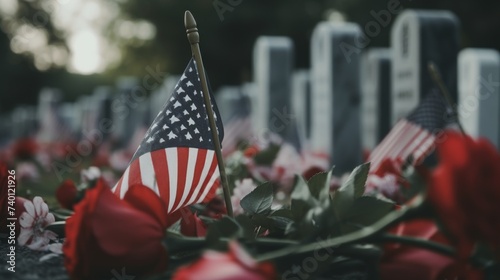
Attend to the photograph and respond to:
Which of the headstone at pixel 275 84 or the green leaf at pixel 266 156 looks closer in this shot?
the green leaf at pixel 266 156

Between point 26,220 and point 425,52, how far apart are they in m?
4.20

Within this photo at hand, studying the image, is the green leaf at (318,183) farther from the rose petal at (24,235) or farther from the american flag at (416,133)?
the american flag at (416,133)

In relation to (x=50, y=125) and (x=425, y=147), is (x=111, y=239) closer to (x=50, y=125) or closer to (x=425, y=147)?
(x=425, y=147)

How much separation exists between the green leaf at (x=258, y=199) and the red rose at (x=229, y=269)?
→ 0.63m

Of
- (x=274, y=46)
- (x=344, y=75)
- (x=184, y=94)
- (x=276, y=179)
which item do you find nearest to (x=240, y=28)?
(x=274, y=46)

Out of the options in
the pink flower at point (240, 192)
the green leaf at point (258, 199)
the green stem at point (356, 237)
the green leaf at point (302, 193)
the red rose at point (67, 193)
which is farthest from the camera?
the pink flower at point (240, 192)

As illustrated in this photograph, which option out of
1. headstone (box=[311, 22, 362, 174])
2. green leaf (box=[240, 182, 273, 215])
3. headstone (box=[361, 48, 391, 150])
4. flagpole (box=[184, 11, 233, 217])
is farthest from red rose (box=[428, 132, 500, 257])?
headstone (box=[361, 48, 391, 150])

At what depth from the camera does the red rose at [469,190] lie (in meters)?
1.02

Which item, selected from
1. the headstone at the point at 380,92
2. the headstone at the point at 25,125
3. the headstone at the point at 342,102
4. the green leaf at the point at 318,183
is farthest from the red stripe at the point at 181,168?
the headstone at the point at 25,125

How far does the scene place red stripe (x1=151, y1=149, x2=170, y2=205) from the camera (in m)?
1.95

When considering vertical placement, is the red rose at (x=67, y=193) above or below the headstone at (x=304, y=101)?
above

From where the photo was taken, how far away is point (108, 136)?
599 inches

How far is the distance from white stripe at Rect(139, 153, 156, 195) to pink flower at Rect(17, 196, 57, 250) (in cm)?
25

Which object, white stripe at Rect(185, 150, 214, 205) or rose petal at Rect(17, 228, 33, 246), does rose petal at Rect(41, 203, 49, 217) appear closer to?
rose petal at Rect(17, 228, 33, 246)
